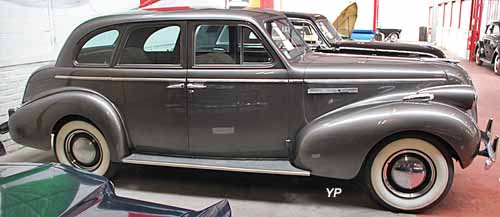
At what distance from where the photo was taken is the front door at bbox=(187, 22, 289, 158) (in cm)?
332

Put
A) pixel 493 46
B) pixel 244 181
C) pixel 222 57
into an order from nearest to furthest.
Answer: pixel 222 57, pixel 244 181, pixel 493 46

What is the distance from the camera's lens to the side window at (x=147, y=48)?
11.7ft

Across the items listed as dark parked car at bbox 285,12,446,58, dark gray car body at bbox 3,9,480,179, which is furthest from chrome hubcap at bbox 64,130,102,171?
dark parked car at bbox 285,12,446,58

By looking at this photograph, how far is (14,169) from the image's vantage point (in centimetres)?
190

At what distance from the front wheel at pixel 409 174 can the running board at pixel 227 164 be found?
52 centimetres

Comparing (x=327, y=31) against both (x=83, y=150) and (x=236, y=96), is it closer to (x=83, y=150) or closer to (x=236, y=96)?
(x=236, y=96)

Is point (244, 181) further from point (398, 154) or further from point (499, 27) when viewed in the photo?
point (499, 27)

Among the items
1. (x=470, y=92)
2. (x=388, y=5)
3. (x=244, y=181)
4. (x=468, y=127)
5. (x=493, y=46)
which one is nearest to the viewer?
(x=468, y=127)

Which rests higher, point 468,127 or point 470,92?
point 470,92

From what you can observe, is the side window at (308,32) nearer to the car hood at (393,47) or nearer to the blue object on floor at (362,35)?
the car hood at (393,47)

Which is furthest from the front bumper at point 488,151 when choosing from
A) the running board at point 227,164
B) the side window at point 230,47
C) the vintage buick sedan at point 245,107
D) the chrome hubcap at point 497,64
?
the chrome hubcap at point 497,64

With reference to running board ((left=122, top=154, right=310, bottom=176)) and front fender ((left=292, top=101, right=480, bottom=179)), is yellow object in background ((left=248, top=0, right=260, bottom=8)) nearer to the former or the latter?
running board ((left=122, top=154, right=310, bottom=176))

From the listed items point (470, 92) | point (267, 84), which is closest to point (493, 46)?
point (470, 92)

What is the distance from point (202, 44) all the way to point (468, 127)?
202cm
